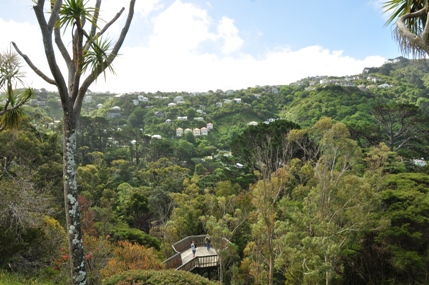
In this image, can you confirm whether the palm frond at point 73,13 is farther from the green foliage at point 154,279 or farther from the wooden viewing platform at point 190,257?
the wooden viewing platform at point 190,257

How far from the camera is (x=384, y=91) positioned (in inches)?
2739

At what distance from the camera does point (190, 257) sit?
14766 mm

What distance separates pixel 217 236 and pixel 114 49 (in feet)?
34.0

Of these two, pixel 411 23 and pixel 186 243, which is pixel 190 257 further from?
pixel 411 23

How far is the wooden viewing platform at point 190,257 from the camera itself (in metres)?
13.2

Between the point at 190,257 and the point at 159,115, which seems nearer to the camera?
the point at 190,257

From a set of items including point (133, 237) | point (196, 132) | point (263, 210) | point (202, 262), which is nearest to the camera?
point (263, 210)

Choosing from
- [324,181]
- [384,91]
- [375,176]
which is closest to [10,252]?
[324,181]

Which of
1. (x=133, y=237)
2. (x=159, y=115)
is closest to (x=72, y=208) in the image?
(x=133, y=237)

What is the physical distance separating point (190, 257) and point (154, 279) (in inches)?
356

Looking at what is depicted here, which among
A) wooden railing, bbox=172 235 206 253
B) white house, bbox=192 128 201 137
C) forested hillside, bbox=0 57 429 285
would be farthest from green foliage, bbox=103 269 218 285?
white house, bbox=192 128 201 137

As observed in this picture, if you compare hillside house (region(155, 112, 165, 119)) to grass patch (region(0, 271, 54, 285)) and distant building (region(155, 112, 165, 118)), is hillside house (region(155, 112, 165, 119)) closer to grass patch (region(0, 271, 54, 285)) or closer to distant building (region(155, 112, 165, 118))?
distant building (region(155, 112, 165, 118))

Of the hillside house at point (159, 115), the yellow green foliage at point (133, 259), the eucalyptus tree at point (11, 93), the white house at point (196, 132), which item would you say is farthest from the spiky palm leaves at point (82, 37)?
the hillside house at point (159, 115)

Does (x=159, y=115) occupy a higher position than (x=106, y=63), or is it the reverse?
(x=106, y=63)
